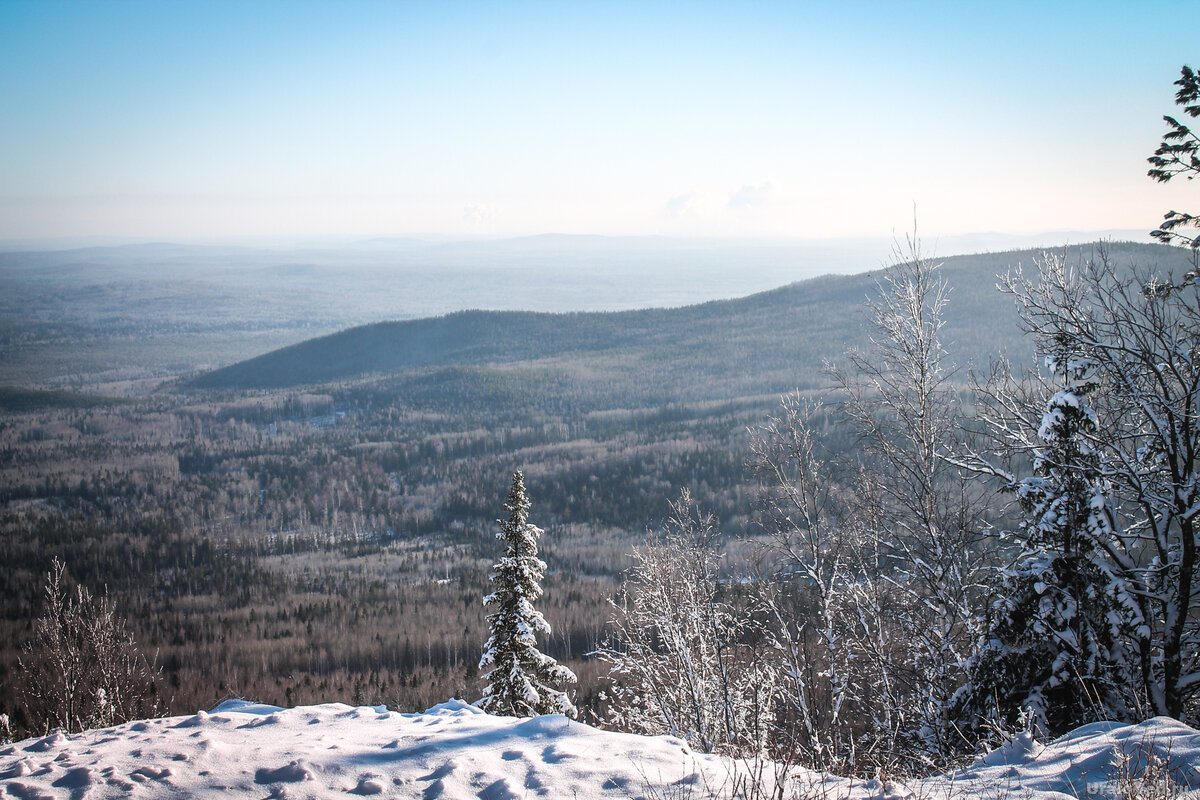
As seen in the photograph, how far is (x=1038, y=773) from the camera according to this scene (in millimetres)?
5844

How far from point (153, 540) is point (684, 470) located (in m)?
57.2

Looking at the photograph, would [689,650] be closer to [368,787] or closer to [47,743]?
Answer: [368,787]

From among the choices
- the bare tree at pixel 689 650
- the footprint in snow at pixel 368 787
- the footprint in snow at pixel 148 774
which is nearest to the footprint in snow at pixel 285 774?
the footprint in snow at pixel 368 787

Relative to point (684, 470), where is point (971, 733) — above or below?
above

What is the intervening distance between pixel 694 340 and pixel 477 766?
15640cm

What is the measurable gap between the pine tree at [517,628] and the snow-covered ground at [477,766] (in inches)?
342

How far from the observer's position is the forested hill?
125 meters

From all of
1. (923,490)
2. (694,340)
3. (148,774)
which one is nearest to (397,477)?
(694,340)

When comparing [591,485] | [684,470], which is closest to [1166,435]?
[684,470]

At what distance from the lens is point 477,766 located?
20.4ft

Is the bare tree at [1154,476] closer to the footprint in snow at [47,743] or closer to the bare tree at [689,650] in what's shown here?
the bare tree at [689,650]

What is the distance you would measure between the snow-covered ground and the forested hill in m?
110

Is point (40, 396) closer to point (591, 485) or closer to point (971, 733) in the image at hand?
point (591, 485)

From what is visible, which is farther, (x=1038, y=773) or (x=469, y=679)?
(x=469, y=679)
